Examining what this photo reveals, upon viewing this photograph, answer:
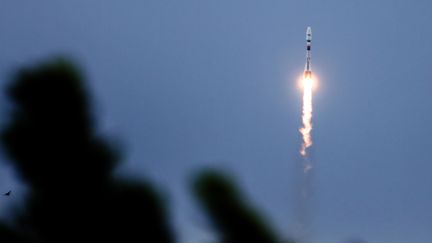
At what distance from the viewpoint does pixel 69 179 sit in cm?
554

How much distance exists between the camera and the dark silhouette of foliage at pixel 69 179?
5168 mm

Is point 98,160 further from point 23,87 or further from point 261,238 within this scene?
point 261,238

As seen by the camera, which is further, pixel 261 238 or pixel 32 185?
pixel 32 185

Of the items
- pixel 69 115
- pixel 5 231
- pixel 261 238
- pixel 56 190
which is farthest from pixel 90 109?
pixel 261 238

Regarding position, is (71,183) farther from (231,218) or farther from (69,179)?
(231,218)

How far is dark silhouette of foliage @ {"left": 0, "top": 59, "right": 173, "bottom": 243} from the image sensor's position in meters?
5.17

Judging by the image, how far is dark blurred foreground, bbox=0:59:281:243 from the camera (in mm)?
5117

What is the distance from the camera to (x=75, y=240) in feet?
17.2

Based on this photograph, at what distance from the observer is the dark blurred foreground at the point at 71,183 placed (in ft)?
16.8

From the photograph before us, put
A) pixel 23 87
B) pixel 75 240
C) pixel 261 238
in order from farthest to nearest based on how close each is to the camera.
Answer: pixel 23 87
pixel 75 240
pixel 261 238

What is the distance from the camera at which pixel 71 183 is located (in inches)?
218

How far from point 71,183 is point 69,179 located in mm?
43

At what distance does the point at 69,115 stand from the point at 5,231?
1.20 m

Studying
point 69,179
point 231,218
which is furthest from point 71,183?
point 231,218
